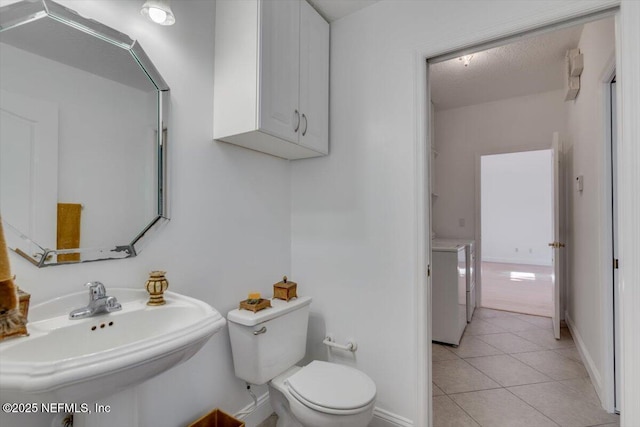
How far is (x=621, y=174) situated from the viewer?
126cm

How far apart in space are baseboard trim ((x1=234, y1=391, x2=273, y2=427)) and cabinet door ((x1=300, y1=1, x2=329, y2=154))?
5.06ft

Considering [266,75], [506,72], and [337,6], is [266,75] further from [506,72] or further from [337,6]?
[506,72]

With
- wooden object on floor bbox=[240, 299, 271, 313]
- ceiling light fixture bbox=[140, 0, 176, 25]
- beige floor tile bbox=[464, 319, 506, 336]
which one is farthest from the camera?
beige floor tile bbox=[464, 319, 506, 336]

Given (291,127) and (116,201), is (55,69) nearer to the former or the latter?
(116,201)

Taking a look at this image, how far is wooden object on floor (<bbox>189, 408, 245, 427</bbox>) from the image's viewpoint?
4.72 feet

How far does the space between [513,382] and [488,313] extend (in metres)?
1.71

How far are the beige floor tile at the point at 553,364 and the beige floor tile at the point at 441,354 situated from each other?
550mm

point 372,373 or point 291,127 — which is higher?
point 291,127

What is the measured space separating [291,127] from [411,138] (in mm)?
658

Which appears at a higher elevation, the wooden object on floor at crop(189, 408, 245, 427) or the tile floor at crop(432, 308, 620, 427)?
the wooden object on floor at crop(189, 408, 245, 427)

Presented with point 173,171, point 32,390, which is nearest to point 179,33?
point 173,171

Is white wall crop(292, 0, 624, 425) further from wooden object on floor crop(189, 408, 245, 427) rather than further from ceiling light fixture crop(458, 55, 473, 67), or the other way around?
ceiling light fixture crop(458, 55, 473, 67)

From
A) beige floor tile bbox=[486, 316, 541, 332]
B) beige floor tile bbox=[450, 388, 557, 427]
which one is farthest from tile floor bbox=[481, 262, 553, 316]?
beige floor tile bbox=[450, 388, 557, 427]

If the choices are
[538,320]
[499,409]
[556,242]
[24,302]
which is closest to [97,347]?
[24,302]
